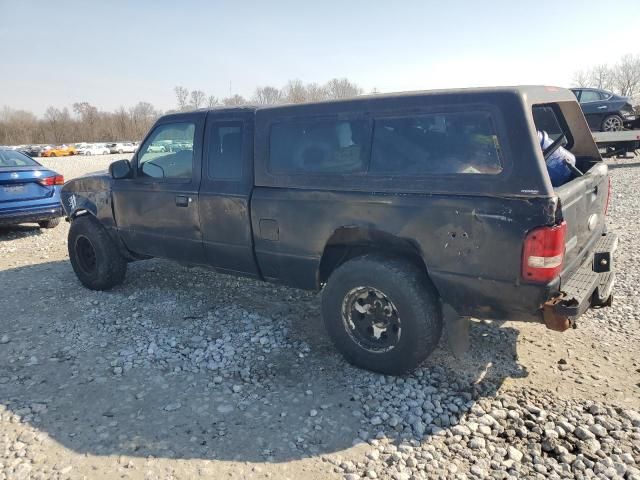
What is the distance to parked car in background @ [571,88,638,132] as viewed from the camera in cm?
1627

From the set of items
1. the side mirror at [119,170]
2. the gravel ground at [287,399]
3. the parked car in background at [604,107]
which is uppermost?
the parked car in background at [604,107]

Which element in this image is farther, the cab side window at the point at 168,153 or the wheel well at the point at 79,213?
the wheel well at the point at 79,213

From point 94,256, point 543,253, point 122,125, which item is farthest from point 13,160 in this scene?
point 122,125

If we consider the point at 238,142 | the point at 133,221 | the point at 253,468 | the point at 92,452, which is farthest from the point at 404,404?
the point at 133,221

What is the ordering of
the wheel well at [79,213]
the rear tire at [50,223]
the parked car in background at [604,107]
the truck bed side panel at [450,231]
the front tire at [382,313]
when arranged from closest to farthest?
the truck bed side panel at [450,231], the front tire at [382,313], the wheel well at [79,213], the rear tire at [50,223], the parked car in background at [604,107]

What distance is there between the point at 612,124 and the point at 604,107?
678 mm

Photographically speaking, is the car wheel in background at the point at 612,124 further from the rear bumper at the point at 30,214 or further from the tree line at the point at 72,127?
the tree line at the point at 72,127

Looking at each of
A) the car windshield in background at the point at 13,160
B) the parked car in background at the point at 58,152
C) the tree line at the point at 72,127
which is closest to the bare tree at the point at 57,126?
the tree line at the point at 72,127

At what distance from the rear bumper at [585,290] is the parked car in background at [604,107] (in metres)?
14.5

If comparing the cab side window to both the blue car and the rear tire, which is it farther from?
the rear tire

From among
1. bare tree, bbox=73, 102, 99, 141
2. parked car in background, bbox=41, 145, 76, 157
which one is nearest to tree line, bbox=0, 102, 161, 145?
bare tree, bbox=73, 102, 99, 141

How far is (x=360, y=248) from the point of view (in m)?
3.81

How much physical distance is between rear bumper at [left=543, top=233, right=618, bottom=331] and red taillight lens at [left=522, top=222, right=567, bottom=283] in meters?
0.22

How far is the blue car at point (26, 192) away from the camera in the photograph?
7902 mm
